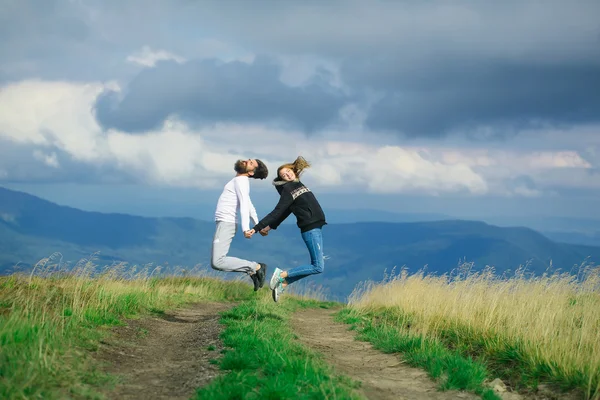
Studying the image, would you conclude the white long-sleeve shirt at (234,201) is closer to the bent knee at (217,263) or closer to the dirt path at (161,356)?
the bent knee at (217,263)

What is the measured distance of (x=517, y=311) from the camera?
1041 centimetres

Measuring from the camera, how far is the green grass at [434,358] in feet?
24.2

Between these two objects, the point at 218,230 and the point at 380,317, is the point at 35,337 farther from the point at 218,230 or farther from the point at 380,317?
the point at 380,317

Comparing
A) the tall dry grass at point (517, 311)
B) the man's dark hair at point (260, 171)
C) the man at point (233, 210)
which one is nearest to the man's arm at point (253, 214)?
the man at point (233, 210)

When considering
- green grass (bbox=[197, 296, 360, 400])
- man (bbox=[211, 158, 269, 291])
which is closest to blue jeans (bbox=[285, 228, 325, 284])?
man (bbox=[211, 158, 269, 291])

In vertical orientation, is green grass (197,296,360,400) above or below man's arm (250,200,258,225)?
below

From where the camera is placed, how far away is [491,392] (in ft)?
23.3

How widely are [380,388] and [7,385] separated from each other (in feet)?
13.0

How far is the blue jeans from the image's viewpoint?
11.8 m

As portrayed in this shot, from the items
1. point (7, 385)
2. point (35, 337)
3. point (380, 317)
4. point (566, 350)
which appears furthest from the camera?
point (380, 317)

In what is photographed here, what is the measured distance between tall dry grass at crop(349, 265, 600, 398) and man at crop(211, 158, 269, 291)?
149 inches

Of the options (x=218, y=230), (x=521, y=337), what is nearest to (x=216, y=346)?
(x=218, y=230)

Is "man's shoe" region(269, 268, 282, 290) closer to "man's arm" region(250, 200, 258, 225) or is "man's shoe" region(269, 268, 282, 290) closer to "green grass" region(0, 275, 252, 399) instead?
"man's arm" region(250, 200, 258, 225)

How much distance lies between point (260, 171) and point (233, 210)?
93 centimetres
